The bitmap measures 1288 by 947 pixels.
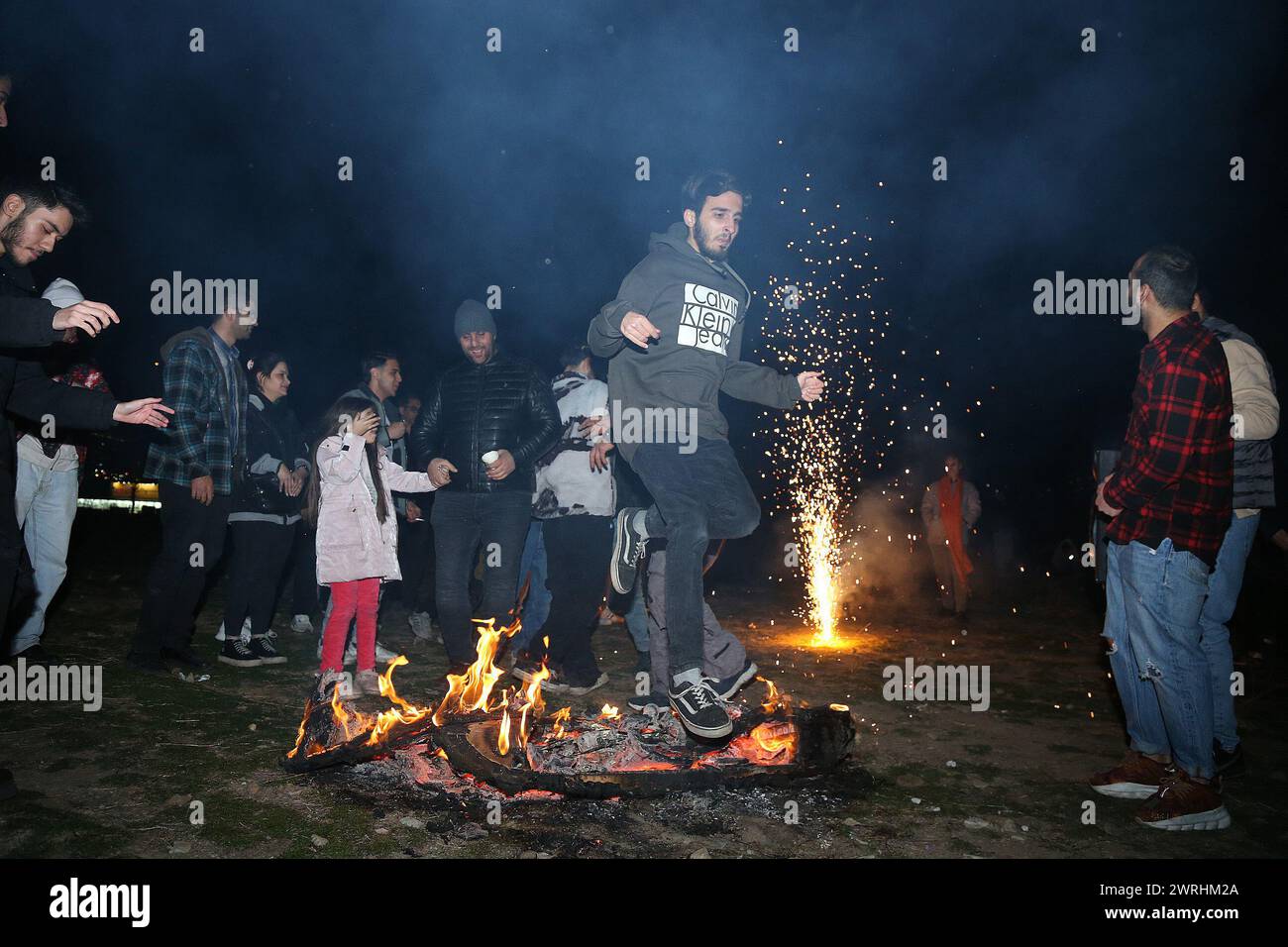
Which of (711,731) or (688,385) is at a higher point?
(688,385)

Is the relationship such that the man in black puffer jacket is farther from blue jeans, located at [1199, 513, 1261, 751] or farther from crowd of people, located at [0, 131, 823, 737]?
blue jeans, located at [1199, 513, 1261, 751]

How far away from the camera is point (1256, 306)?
15.1 meters

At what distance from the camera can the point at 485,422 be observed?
18.0 ft

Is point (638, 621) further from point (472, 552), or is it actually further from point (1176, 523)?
point (1176, 523)

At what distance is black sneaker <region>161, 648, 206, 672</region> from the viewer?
213 inches

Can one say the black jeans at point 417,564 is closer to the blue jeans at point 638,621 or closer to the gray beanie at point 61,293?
the blue jeans at point 638,621

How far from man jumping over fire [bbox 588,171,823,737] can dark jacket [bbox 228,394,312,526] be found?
3042 mm

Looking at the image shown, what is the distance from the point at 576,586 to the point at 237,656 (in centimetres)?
246

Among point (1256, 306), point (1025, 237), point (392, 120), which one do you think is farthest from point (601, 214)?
point (1256, 306)

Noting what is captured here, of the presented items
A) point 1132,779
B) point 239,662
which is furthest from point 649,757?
point 239,662

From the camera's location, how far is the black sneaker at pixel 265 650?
5848 millimetres

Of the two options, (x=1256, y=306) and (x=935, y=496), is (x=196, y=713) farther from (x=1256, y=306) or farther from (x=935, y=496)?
(x=1256, y=306)

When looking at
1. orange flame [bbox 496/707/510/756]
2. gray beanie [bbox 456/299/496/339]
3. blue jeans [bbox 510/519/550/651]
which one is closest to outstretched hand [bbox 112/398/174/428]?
orange flame [bbox 496/707/510/756]
